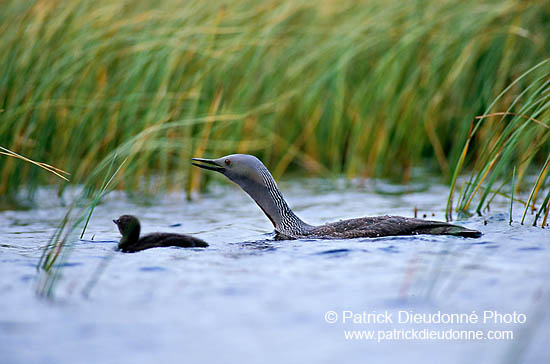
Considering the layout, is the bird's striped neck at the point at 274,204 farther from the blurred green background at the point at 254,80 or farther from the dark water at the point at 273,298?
the blurred green background at the point at 254,80

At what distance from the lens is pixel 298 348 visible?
113 inches

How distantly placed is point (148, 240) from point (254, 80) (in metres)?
3.32

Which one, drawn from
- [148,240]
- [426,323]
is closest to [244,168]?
[148,240]

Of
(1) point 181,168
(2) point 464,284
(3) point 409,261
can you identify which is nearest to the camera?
(2) point 464,284

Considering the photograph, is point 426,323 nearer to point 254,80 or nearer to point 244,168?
point 244,168

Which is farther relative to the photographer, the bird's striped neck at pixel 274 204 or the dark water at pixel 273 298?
the bird's striped neck at pixel 274 204

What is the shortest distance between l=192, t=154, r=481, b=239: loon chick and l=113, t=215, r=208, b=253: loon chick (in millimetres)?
721

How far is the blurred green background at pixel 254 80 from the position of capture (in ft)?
21.3

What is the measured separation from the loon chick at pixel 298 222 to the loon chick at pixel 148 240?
2.36 feet

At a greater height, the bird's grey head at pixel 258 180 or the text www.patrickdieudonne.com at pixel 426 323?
the bird's grey head at pixel 258 180

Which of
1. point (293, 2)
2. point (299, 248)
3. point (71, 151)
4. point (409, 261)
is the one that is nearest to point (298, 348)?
point (409, 261)

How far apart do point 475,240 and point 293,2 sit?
3.66 metres

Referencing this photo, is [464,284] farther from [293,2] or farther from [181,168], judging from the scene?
[293,2]

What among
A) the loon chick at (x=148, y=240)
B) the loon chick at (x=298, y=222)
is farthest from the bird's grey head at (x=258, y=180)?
the loon chick at (x=148, y=240)
